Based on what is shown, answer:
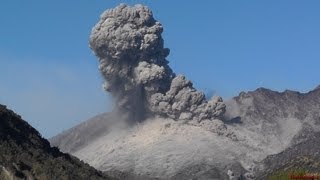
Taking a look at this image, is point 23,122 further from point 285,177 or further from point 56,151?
point 285,177

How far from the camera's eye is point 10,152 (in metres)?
143

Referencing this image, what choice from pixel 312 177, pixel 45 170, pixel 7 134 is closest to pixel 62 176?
pixel 45 170

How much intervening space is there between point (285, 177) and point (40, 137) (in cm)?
8305

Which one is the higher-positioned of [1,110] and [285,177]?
[1,110]

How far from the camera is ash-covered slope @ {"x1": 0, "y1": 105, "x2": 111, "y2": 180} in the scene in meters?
137

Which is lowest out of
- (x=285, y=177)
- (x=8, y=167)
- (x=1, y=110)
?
(x=285, y=177)

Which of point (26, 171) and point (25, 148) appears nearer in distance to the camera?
point (26, 171)

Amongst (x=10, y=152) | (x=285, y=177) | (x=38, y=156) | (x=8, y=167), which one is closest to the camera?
(x=285, y=177)

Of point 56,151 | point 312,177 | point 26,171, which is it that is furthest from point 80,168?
point 312,177

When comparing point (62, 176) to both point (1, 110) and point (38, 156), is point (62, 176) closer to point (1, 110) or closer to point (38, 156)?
point (38, 156)

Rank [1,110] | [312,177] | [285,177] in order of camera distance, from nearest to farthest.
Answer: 1. [312,177]
2. [285,177]
3. [1,110]

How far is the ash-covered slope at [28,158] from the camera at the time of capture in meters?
137

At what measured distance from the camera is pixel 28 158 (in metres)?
146

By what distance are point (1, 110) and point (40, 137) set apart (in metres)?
13.5
